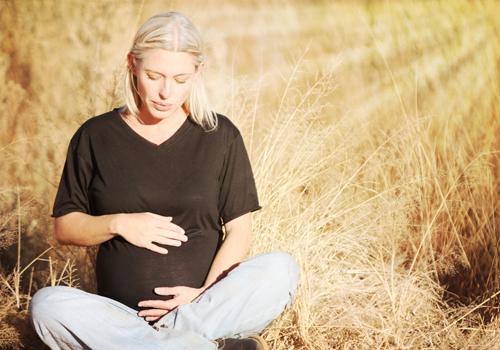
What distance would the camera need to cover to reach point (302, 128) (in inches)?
134

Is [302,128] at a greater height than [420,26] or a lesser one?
lesser

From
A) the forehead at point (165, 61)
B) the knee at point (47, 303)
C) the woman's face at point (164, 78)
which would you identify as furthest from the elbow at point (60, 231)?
the forehead at point (165, 61)

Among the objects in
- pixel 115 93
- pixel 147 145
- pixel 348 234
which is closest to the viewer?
pixel 147 145

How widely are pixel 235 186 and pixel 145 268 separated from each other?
37 centimetres

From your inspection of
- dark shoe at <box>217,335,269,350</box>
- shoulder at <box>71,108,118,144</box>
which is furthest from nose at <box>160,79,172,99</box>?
dark shoe at <box>217,335,269,350</box>

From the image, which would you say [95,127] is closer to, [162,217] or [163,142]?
[163,142]

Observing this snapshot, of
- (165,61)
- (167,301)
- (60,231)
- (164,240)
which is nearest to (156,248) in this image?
(164,240)

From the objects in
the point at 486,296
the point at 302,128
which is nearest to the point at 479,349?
the point at 486,296

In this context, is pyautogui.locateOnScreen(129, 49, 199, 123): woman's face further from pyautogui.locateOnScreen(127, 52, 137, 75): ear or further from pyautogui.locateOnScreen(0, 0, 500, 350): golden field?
pyautogui.locateOnScreen(0, 0, 500, 350): golden field

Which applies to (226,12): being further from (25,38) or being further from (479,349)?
(479,349)

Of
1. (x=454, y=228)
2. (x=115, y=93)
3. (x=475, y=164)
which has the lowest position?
(x=454, y=228)

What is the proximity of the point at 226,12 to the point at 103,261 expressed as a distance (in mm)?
2016

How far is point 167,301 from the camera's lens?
2.54 m

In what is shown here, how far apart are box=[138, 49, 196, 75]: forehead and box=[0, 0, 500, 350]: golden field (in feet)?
2.68
